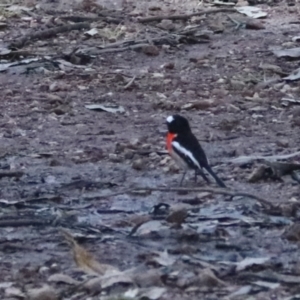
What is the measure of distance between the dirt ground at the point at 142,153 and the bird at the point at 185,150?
4.7 inches

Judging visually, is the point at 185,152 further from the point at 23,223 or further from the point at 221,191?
the point at 23,223

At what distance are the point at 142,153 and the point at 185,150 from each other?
0.82 metres

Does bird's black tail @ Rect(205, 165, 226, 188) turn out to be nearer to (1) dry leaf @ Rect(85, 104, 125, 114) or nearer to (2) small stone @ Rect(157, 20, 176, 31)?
(1) dry leaf @ Rect(85, 104, 125, 114)

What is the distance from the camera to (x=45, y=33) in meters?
11.5

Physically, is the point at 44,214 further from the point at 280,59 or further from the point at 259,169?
the point at 280,59

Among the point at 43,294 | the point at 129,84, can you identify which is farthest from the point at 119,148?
the point at 43,294

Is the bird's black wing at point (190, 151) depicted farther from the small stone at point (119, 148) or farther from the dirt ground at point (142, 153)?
the small stone at point (119, 148)

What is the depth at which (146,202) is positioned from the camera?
6.24 meters

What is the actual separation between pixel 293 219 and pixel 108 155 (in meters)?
2.00

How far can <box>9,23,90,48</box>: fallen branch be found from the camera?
438 inches

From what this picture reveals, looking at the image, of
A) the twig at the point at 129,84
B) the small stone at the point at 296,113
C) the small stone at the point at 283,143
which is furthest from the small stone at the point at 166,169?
the twig at the point at 129,84

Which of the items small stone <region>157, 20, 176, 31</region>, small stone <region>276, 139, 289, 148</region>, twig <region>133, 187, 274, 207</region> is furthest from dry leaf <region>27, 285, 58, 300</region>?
small stone <region>157, 20, 176, 31</region>

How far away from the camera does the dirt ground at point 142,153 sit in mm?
4988

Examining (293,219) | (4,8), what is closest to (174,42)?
(4,8)
